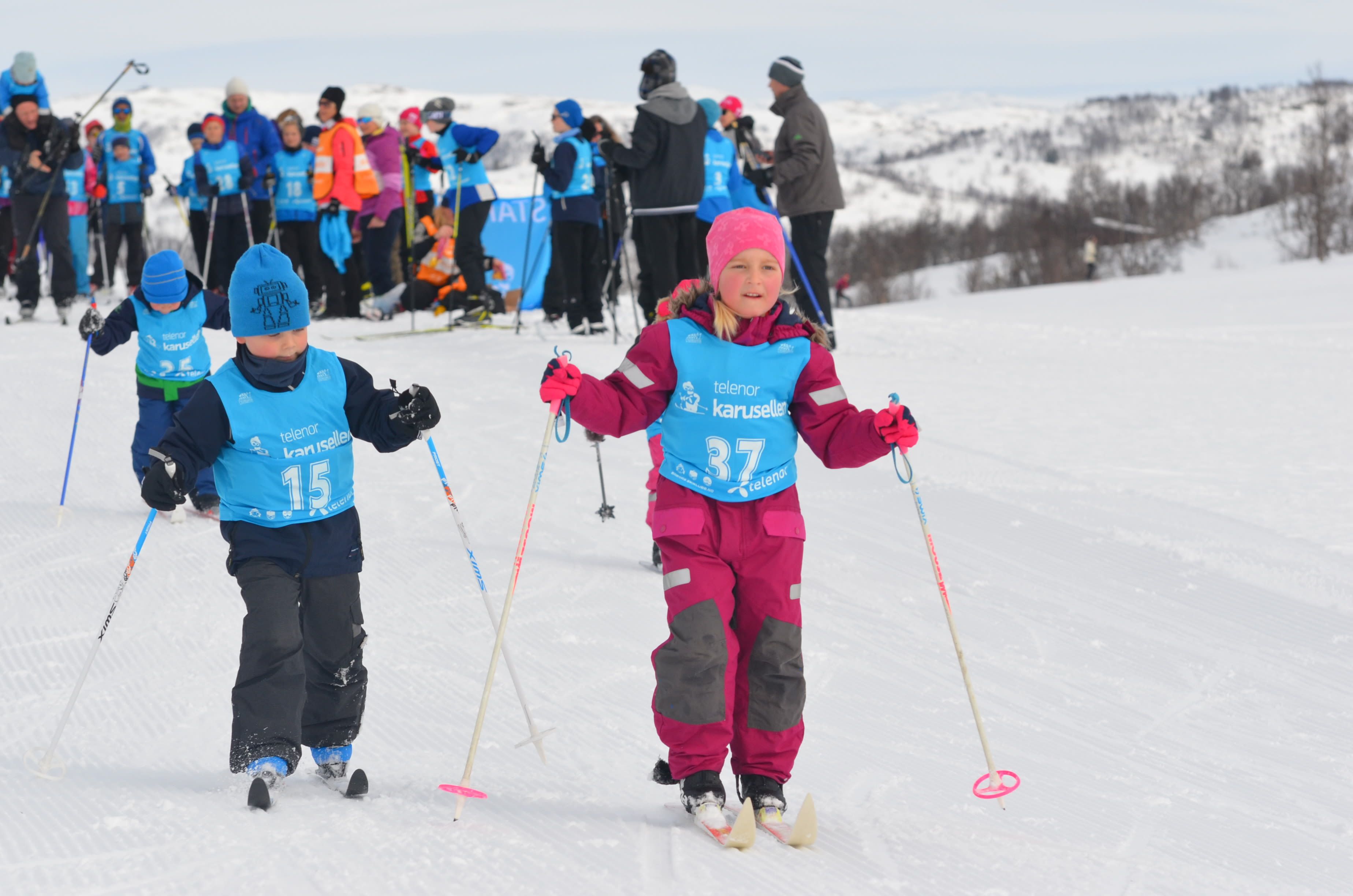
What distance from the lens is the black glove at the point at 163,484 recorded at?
2.81 m

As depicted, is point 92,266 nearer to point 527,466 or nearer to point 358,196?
point 358,196

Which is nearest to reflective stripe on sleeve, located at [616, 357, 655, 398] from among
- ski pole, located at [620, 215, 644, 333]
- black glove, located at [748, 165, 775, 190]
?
ski pole, located at [620, 215, 644, 333]

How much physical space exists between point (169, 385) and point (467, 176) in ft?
17.3

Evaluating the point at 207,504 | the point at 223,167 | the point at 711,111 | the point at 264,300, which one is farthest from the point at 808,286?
the point at 264,300

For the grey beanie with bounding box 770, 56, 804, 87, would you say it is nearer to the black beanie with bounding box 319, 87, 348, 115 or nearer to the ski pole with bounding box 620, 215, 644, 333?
the ski pole with bounding box 620, 215, 644, 333

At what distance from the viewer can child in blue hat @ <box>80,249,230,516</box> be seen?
553 cm

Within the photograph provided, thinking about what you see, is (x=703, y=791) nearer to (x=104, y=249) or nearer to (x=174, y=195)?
(x=174, y=195)

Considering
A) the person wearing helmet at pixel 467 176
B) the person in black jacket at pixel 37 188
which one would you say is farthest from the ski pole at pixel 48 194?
the person wearing helmet at pixel 467 176

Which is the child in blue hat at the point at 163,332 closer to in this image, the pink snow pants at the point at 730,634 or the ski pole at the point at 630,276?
the ski pole at the point at 630,276

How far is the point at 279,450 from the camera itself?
296 cm

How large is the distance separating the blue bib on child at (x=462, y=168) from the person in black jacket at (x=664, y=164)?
2171 millimetres

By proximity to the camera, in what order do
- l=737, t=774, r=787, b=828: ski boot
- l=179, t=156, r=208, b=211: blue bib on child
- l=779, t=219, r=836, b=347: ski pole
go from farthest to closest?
1. l=179, t=156, r=208, b=211: blue bib on child
2. l=779, t=219, r=836, b=347: ski pole
3. l=737, t=774, r=787, b=828: ski boot

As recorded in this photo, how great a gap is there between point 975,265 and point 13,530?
5617 cm

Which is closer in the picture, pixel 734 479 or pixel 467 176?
pixel 734 479
